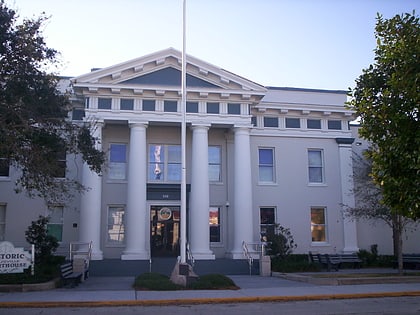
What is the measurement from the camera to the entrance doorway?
27.6 m

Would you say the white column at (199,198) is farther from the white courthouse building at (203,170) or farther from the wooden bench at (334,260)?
the wooden bench at (334,260)

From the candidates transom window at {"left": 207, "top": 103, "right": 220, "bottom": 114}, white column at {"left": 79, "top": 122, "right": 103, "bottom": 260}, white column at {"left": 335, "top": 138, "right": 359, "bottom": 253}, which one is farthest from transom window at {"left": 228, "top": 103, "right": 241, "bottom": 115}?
white column at {"left": 79, "top": 122, "right": 103, "bottom": 260}

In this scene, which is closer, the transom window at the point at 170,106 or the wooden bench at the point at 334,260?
the wooden bench at the point at 334,260

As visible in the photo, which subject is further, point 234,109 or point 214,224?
point 214,224

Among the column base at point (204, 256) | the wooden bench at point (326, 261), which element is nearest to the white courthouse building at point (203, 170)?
the column base at point (204, 256)

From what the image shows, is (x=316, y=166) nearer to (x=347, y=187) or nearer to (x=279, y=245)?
(x=347, y=187)

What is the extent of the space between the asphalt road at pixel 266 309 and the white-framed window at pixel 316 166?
15.3 meters

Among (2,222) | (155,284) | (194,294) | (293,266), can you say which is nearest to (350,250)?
(293,266)

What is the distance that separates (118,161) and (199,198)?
17.7 ft

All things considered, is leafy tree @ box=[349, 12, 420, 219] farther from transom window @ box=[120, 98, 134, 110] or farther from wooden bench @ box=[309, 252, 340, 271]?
transom window @ box=[120, 98, 134, 110]

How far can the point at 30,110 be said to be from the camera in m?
16.2

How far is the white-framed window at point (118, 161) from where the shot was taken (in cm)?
2798

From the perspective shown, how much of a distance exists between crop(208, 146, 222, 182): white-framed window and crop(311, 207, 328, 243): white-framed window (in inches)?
239

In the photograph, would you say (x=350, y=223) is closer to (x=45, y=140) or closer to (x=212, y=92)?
(x=212, y=92)
